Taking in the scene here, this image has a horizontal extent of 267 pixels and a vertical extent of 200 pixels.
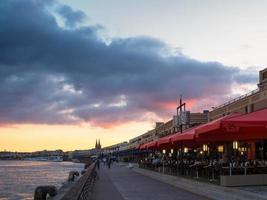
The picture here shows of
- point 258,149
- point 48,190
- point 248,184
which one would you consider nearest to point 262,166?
point 248,184

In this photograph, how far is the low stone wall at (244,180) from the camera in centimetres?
2259

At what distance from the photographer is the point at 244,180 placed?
2298 centimetres

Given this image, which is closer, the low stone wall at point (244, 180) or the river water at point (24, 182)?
the low stone wall at point (244, 180)

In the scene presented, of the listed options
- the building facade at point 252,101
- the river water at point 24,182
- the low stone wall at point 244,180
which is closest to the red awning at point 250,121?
the low stone wall at point 244,180

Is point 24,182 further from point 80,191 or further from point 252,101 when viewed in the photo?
point 80,191

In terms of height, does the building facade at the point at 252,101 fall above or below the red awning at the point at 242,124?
above

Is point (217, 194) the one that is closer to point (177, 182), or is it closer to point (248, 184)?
point (248, 184)

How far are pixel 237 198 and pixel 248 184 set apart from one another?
439 cm

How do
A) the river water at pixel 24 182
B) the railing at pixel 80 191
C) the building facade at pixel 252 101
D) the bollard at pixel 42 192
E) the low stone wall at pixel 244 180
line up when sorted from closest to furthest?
the railing at pixel 80 191 → the bollard at pixel 42 192 → the low stone wall at pixel 244 180 → the river water at pixel 24 182 → the building facade at pixel 252 101

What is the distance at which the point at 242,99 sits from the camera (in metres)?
50.6

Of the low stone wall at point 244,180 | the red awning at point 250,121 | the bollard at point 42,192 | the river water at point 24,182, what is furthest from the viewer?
the river water at point 24,182

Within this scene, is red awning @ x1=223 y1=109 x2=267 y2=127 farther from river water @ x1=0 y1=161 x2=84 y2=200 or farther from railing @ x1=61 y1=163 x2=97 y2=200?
river water @ x1=0 y1=161 x2=84 y2=200

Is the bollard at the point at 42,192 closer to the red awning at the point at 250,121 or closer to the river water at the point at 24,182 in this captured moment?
the red awning at the point at 250,121

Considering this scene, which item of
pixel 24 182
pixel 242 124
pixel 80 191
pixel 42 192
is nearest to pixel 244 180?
pixel 242 124
